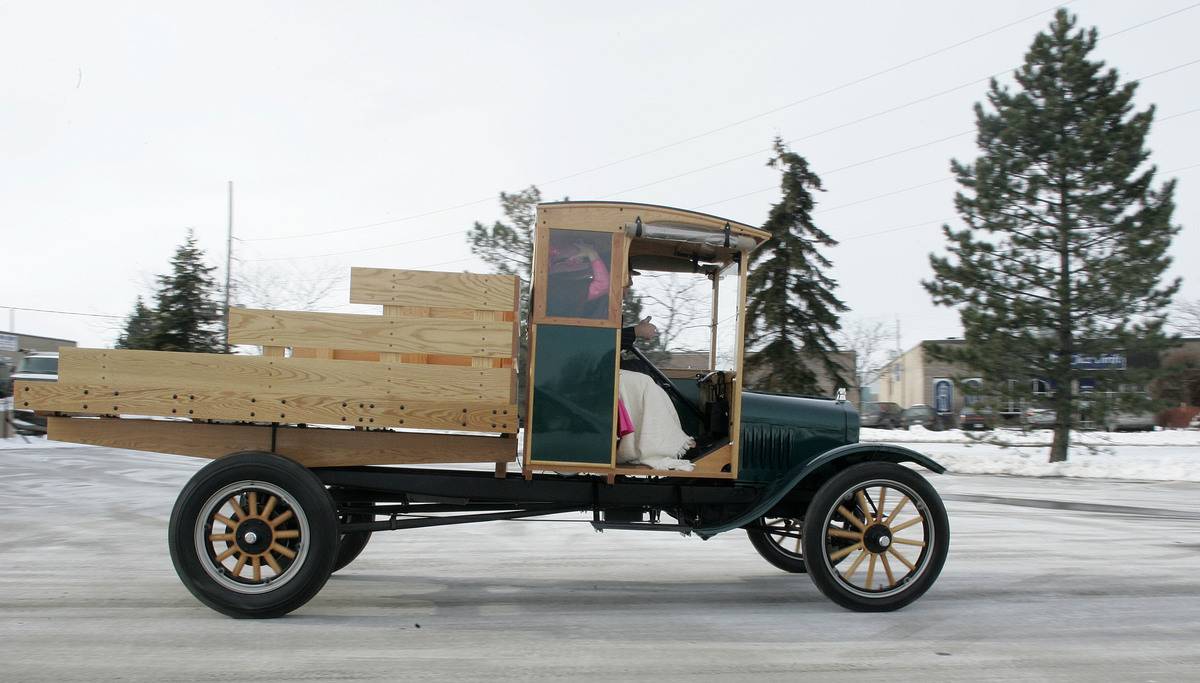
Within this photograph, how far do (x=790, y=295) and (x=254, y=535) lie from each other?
23.4m

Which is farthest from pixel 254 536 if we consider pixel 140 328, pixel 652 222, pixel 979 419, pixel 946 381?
pixel 946 381

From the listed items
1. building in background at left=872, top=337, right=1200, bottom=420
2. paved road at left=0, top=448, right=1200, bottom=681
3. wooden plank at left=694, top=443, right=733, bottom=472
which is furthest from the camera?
building in background at left=872, top=337, right=1200, bottom=420

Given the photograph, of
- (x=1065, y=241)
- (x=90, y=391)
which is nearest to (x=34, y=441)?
(x=90, y=391)

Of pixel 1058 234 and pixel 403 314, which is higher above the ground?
pixel 1058 234

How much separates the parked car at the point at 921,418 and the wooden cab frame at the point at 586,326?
38.8m

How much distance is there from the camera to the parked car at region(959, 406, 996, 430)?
19812 mm

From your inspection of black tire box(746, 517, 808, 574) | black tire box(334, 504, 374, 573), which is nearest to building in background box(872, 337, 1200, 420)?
black tire box(746, 517, 808, 574)

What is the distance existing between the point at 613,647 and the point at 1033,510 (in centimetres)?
870

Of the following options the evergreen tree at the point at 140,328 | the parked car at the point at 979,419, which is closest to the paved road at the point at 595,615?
the parked car at the point at 979,419

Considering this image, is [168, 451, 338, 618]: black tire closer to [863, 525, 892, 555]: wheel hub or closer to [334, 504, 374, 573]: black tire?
[334, 504, 374, 573]: black tire

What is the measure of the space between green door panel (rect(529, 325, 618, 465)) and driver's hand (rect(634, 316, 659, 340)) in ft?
1.32

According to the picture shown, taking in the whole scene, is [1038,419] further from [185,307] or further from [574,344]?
[185,307]

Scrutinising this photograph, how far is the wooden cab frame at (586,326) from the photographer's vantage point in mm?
5090

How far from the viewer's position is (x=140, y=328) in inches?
1141
